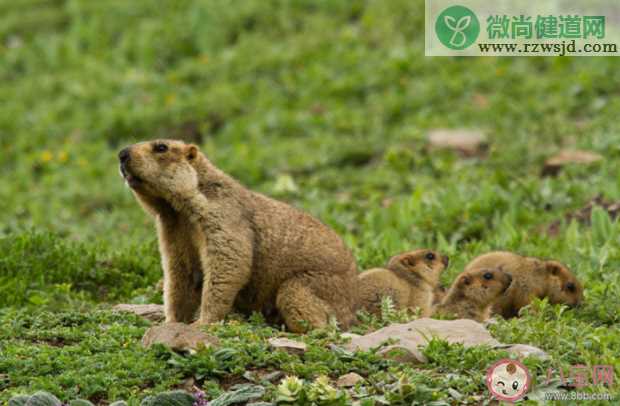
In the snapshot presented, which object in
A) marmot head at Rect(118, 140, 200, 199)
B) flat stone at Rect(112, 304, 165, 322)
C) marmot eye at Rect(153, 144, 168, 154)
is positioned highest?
marmot eye at Rect(153, 144, 168, 154)

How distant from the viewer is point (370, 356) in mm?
6621

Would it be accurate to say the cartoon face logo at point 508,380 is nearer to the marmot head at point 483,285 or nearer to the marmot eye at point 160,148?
the marmot head at point 483,285

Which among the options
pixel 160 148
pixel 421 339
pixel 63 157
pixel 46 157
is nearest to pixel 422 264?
pixel 421 339

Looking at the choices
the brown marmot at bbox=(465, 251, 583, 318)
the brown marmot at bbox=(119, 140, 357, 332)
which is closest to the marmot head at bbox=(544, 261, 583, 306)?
the brown marmot at bbox=(465, 251, 583, 318)

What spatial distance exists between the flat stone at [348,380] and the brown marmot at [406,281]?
1.74 m

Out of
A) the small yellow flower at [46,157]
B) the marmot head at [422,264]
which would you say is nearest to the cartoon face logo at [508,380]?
the marmot head at [422,264]

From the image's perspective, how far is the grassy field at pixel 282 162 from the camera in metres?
6.56

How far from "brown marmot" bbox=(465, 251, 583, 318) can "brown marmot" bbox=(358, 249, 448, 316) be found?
0.34 metres

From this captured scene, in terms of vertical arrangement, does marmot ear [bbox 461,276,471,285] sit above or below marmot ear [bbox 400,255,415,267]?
below

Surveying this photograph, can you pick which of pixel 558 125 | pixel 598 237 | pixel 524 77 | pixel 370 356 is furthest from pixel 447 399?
pixel 524 77

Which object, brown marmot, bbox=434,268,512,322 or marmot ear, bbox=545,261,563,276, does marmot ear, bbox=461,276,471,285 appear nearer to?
brown marmot, bbox=434,268,512,322

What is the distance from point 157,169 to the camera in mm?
7746

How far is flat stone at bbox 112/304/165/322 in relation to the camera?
321 inches

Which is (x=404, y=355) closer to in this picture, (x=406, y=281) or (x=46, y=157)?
(x=406, y=281)
